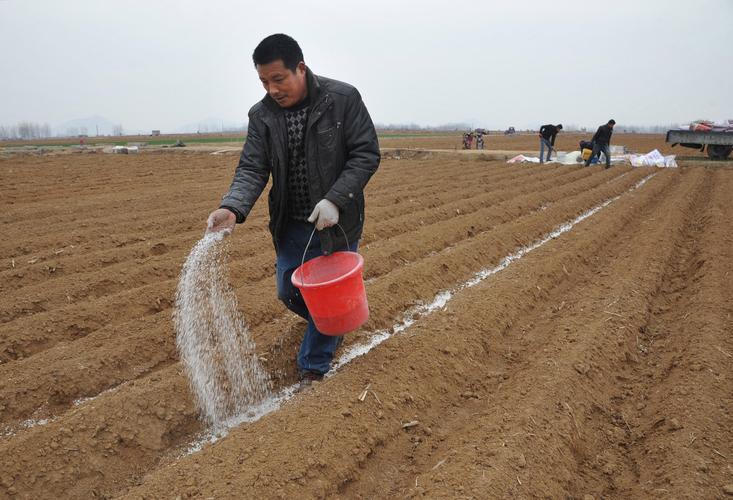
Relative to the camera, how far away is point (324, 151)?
9.16 ft

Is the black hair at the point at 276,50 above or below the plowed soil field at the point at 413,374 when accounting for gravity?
above

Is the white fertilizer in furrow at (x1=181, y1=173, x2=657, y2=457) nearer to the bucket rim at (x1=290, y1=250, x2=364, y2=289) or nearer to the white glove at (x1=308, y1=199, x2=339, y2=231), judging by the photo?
the bucket rim at (x1=290, y1=250, x2=364, y2=289)

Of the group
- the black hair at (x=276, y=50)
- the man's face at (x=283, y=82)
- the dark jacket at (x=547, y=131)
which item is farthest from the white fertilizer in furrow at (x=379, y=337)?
the dark jacket at (x=547, y=131)

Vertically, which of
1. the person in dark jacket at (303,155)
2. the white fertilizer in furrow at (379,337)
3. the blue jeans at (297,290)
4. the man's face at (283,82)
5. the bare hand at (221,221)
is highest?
the man's face at (283,82)

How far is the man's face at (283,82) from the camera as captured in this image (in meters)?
2.56

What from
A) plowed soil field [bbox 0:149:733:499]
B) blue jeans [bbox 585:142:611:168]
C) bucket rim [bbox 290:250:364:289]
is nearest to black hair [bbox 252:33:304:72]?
bucket rim [bbox 290:250:364:289]

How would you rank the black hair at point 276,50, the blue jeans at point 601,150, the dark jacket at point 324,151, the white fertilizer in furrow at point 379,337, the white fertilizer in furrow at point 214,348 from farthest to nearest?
the blue jeans at point 601,150, the white fertilizer in furrow at point 214,348, the white fertilizer in furrow at point 379,337, the dark jacket at point 324,151, the black hair at point 276,50

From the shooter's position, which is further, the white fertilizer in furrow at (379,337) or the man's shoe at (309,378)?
the man's shoe at (309,378)

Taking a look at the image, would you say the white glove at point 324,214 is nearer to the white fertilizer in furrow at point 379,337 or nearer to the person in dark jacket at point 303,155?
the person in dark jacket at point 303,155

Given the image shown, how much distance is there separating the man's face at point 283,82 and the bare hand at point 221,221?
0.65 meters

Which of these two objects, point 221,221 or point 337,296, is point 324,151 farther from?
point 337,296

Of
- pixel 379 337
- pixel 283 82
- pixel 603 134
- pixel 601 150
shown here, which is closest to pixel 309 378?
pixel 379 337

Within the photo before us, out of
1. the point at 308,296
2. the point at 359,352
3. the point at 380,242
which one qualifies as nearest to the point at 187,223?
the point at 380,242

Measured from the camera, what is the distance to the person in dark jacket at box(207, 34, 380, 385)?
8.60 feet
